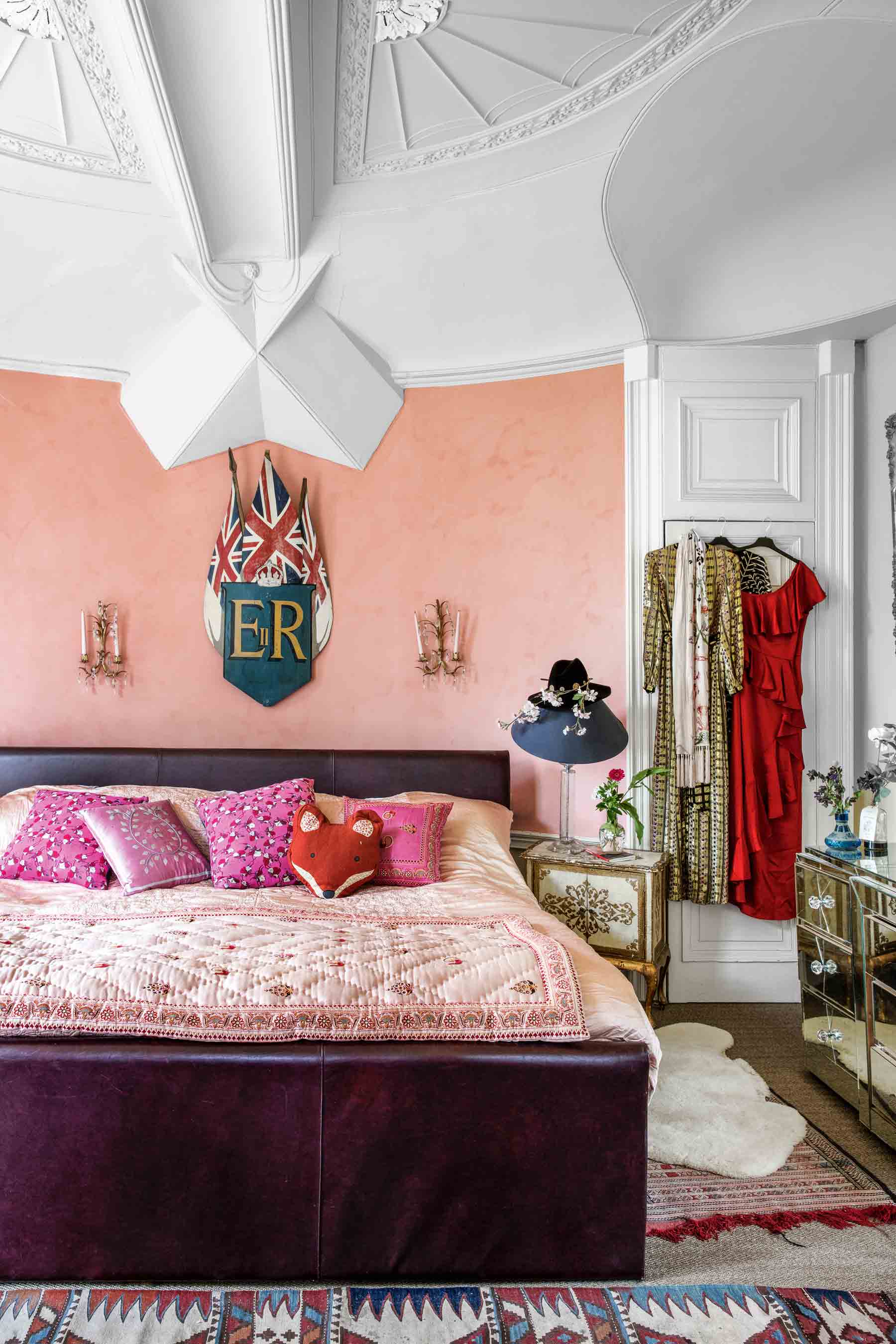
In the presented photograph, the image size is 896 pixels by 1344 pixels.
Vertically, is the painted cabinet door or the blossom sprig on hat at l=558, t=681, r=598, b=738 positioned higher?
the blossom sprig on hat at l=558, t=681, r=598, b=738

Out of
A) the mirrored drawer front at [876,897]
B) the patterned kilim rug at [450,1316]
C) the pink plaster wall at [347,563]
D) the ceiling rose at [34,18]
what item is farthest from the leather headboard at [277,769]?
the ceiling rose at [34,18]

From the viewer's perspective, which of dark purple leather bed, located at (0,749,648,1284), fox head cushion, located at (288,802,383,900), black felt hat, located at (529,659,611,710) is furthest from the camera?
black felt hat, located at (529,659,611,710)

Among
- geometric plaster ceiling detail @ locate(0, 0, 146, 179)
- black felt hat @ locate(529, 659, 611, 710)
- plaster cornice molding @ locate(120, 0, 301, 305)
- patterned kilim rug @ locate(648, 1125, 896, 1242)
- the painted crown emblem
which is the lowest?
patterned kilim rug @ locate(648, 1125, 896, 1242)

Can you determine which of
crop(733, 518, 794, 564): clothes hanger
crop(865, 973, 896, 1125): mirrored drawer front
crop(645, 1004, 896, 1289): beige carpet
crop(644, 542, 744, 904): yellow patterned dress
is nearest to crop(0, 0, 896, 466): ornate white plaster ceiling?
crop(733, 518, 794, 564): clothes hanger

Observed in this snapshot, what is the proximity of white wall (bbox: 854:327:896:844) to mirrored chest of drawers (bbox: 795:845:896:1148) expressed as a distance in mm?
646

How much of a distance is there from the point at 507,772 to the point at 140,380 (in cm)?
230

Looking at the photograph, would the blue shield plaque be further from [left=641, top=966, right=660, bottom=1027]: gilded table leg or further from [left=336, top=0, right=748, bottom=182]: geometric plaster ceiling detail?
[left=641, top=966, right=660, bottom=1027]: gilded table leg

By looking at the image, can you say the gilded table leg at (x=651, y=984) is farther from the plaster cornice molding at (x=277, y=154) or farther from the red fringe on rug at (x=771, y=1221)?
the plaster cornice molding at (x=277, y=154)

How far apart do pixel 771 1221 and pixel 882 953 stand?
0.75m

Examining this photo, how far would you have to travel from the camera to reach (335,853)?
2.80 meters

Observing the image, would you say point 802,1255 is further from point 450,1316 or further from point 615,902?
point 615,902

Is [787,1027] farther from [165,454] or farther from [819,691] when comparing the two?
[165,454]

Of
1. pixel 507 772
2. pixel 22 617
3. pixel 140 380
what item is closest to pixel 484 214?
pixel 140 380

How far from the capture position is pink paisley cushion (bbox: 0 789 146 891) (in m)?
2.89
